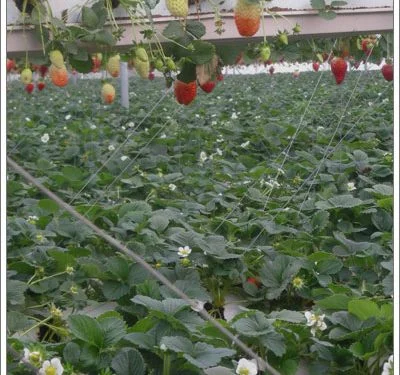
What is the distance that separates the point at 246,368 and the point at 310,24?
1.28 m

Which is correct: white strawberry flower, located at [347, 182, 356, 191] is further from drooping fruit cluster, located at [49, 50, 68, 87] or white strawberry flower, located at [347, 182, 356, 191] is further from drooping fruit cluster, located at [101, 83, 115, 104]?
drooping fruit cluster, located at [49, 50, 68, 87]

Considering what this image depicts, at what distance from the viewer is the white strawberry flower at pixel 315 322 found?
5.10 ft

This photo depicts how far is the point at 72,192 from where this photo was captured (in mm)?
3219

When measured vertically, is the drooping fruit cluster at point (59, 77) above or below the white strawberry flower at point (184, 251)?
above

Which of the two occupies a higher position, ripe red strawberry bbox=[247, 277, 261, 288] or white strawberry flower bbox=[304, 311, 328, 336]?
white strawberry flower bbox=[304, 311, 328, 336]

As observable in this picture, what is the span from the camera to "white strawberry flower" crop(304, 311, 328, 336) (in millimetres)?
1555

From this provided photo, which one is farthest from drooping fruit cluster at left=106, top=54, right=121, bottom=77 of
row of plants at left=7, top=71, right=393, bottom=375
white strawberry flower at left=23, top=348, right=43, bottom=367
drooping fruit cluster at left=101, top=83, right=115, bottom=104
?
white strawberry flower at left=23, top=348, right=43, bottom=367

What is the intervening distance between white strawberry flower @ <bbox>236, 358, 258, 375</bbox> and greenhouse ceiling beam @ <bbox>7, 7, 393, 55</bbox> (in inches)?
42.1

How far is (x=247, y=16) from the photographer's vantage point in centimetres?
194

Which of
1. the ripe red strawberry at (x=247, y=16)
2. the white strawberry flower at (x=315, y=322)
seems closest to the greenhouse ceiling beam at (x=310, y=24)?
the ripe red strawberry at (x=247, y=16)

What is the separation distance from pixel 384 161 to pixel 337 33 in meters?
1.01

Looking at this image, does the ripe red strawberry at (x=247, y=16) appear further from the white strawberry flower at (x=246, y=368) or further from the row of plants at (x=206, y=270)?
the white strawberry flower at (x=246, y=368)

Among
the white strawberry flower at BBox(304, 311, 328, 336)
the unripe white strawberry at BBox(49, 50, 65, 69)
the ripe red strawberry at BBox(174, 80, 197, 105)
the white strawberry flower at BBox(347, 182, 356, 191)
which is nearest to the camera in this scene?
the white strawberry flower at BBox(304, 311, 328, 336)

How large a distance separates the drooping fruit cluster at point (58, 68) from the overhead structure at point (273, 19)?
78 millimetres
